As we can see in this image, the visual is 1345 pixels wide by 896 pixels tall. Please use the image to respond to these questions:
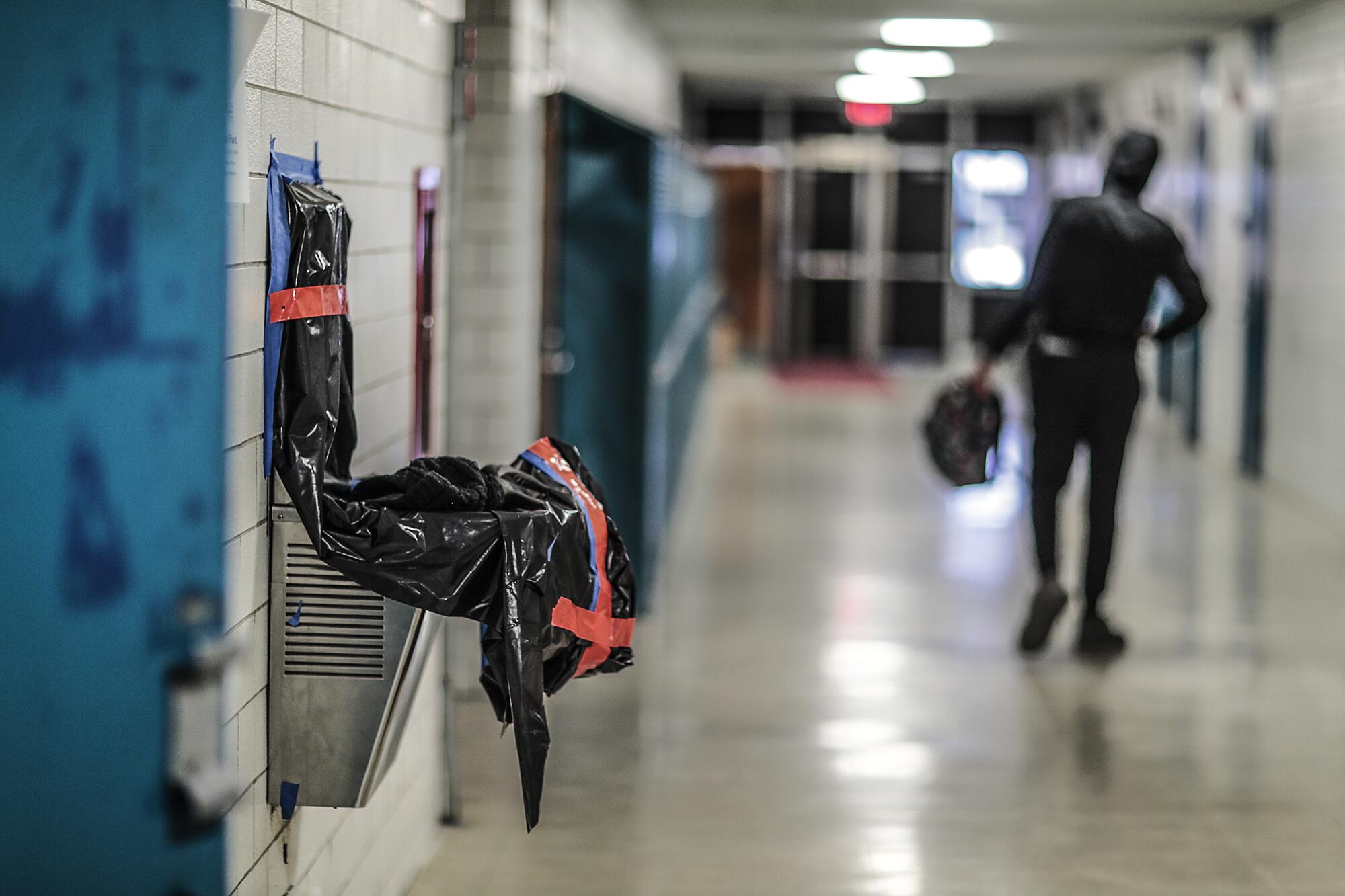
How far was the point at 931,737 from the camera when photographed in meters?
4.46

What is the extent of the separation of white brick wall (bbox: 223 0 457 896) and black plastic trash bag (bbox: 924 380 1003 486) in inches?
81.8

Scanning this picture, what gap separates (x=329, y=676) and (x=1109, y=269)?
328cm

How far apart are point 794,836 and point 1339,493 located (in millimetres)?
5560

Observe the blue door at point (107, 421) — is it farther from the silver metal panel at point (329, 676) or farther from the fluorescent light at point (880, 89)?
the fluorescent light at point (880, 89)

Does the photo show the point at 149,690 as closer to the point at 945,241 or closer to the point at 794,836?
the point at 794,836

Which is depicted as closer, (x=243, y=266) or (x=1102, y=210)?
(x=243, y=266)

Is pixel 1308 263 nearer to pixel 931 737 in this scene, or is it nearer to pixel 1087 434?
pixel 1087 434

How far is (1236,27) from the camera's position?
32.8 ft

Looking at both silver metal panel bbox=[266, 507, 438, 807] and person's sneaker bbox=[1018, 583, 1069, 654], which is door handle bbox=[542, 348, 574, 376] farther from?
silver metal panel bbox=[266, 507, 438, 807]

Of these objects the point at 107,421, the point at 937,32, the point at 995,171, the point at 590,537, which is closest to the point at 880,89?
the point at 995,171

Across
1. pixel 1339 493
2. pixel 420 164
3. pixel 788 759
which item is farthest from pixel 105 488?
pixel 1339 493

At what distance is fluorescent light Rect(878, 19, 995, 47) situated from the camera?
32.5ft

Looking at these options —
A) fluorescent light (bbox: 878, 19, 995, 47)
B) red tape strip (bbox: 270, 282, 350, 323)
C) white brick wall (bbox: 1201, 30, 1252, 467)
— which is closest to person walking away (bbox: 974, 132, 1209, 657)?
red tape strip (bbox: 270, 282, 350, 323)

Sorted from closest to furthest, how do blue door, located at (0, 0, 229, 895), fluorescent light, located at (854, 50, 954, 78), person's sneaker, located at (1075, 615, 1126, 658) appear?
blue door, located at (0, 0, 229, 895) → person's sneaker, located at (1075, 615, 1126, 658) → fluorescent light, located at (854, 50, 954, 78)
